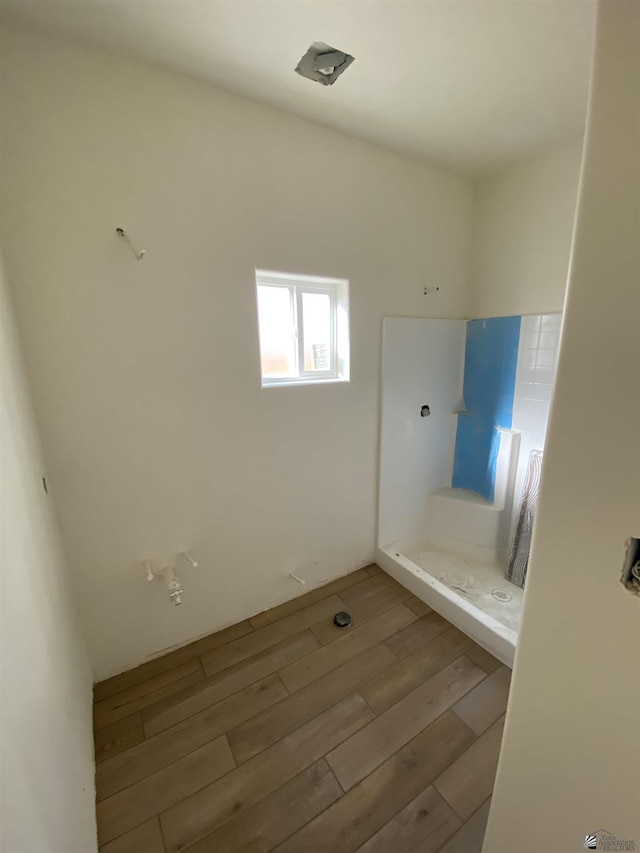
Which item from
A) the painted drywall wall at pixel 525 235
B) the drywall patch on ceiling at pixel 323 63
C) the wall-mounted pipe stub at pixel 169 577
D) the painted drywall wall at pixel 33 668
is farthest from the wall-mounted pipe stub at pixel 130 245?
the painted drywall wall at pixel 525 235

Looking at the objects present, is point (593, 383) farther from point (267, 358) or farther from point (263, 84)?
point (263, 84)

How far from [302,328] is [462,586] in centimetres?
195

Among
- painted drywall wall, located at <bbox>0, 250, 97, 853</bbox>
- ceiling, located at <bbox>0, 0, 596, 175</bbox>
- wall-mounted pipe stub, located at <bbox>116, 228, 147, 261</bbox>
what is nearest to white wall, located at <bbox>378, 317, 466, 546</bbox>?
ceiling, located at <bbox>0, 0, 596, 175</bbox>

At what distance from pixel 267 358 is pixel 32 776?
5.39ft

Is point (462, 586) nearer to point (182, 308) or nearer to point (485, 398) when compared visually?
point (485, 398)

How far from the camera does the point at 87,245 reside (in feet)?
4.20

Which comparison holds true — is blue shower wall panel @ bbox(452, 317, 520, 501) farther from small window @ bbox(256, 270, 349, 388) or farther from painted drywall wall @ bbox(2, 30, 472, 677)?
small window @ bbox(256, 270, 349, 388)

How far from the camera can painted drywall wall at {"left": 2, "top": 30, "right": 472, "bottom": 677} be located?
122 centimetres

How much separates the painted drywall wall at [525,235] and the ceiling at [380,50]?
0.26 metres

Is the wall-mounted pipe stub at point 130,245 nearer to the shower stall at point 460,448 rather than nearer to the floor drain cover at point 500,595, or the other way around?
the shower stall at point 460,448

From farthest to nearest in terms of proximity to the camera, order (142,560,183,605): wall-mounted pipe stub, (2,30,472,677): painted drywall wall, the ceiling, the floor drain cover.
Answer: the floor drain cover → (142,560,183,605): wall-mounted pipe stub → (2,30,472,677): painted drywall wall → the ceiling

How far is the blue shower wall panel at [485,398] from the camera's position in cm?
224

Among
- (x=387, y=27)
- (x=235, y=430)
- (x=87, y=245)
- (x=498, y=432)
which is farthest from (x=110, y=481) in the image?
(x=498, y=432)

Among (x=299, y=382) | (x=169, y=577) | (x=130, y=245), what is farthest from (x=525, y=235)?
(x=169, y=577)
